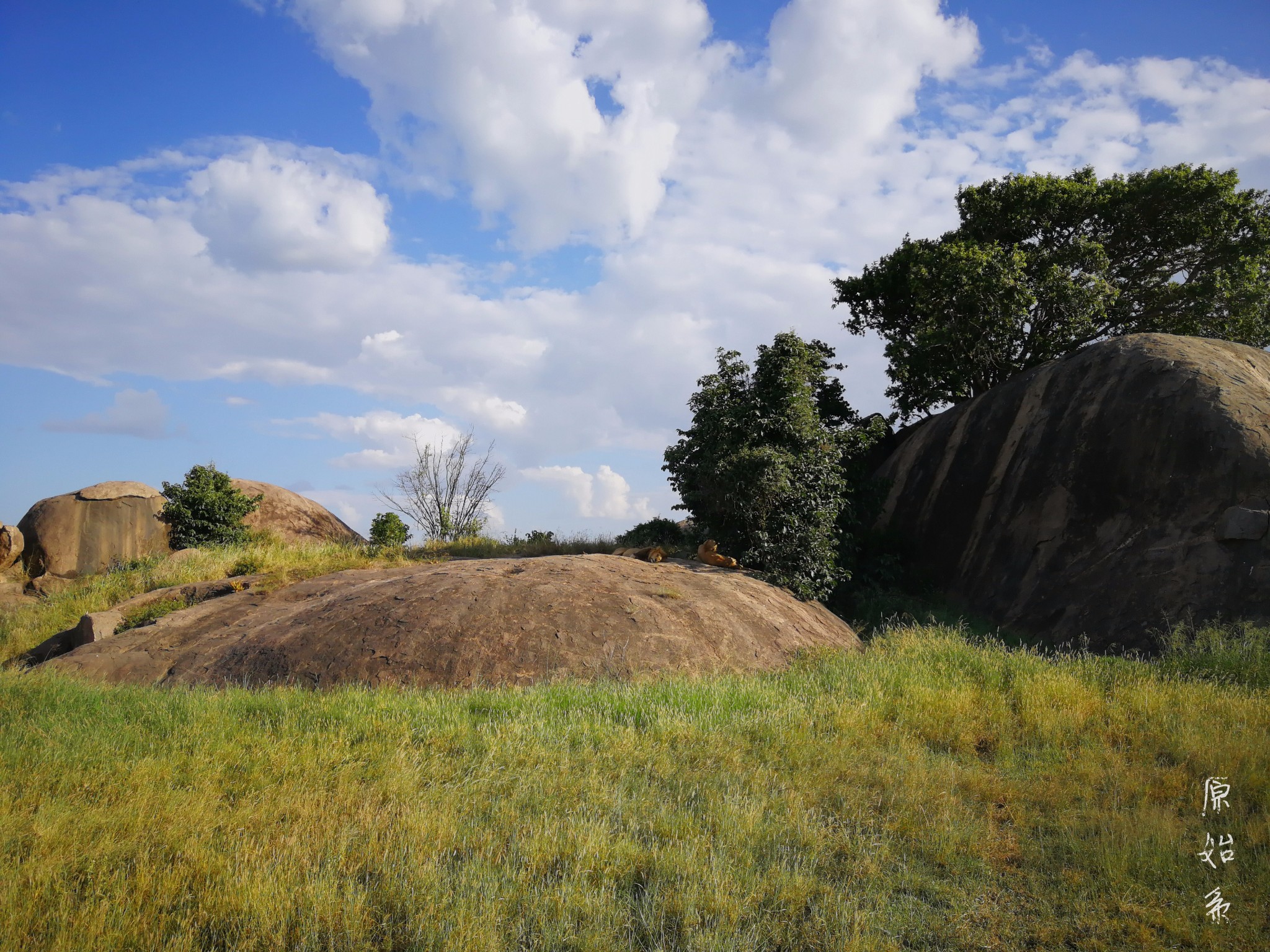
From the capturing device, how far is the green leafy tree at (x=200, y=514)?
21.2m

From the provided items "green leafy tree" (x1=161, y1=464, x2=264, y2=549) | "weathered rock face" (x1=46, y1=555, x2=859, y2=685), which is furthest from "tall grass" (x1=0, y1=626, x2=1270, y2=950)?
"green leafy tree" (x1=161, y1=464, x2=264, y2=549)

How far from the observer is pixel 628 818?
545 centimetres

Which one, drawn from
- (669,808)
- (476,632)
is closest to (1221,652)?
(669,808)

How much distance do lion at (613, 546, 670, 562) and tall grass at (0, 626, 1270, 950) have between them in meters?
5.69

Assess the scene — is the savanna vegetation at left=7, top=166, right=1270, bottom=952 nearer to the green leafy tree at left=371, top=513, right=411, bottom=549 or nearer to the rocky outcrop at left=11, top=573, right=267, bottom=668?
the rocky outcrop at left=11, top=573, right=267, bottom=668

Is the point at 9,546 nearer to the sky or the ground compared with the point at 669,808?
nearer to the sky

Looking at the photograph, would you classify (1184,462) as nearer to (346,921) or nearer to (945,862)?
(945,862)

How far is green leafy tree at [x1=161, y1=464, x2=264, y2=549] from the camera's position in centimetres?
2122

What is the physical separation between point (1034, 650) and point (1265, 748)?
4.08 meters

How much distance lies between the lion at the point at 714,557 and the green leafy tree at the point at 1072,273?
11.2m

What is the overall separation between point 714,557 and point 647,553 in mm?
1334

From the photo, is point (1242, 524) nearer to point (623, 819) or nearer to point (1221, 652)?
point (1221, 652)

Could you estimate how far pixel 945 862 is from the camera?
521 centimetres

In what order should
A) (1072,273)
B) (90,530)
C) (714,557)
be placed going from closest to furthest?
(714,557) < (90,530) < (1072,273)
